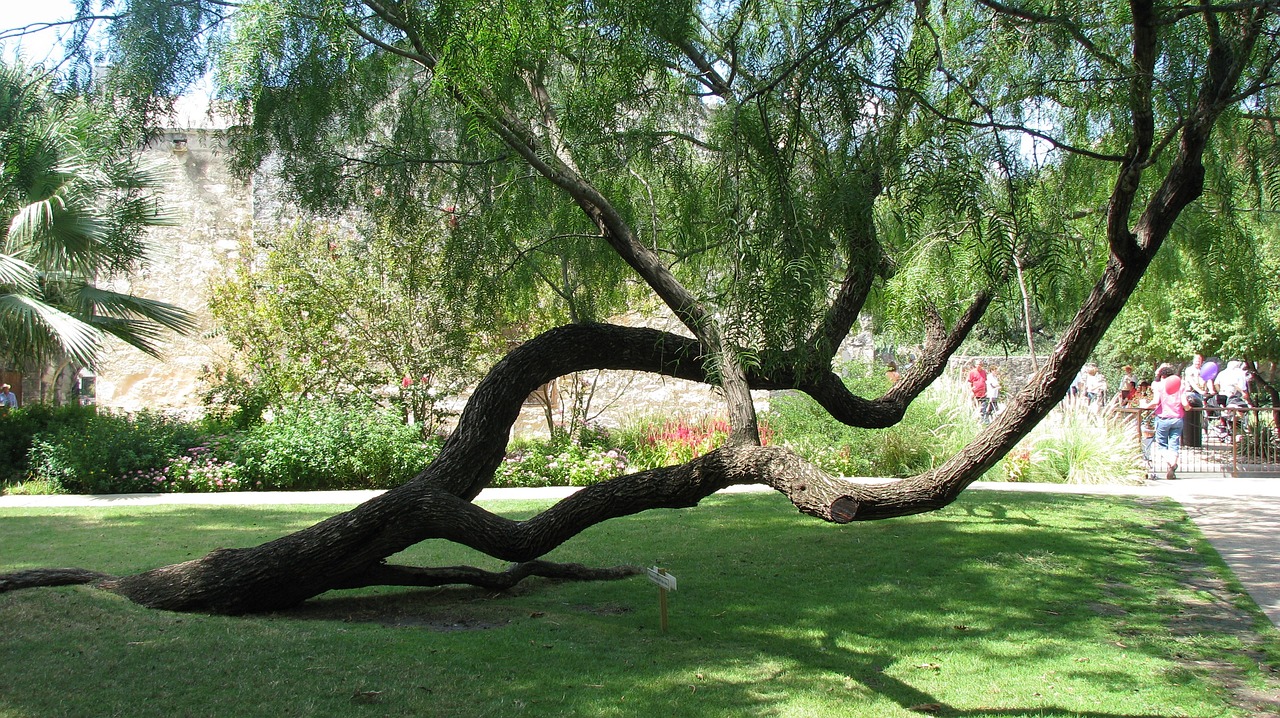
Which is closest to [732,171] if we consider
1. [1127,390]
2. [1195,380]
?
[1195,380]

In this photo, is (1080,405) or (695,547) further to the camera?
(1080,405)

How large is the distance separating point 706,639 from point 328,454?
28.7 feet

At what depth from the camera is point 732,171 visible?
570 cm

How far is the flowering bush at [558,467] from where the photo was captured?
13555 millimetres

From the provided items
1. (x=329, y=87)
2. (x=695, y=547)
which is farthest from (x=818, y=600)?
(x=329, y=87)

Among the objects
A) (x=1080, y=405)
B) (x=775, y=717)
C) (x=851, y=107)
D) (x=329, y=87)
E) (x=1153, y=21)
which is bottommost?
(x=775, y=717)

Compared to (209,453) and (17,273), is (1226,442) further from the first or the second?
(17,273)

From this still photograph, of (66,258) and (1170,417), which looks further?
(1170,417)

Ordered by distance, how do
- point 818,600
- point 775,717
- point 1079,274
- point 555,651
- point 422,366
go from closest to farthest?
point 775,717
point 555,651
point 818,600
point 1079,274
point 422,366

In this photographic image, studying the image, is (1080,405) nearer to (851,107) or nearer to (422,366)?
(422,366)

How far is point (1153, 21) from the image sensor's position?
4.84m

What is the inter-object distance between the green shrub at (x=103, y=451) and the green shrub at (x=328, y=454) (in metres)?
0.77

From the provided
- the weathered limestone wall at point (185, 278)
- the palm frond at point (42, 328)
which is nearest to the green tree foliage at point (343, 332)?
the weathered limestone wall at point (185, 278)

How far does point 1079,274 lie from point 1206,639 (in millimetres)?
2953
